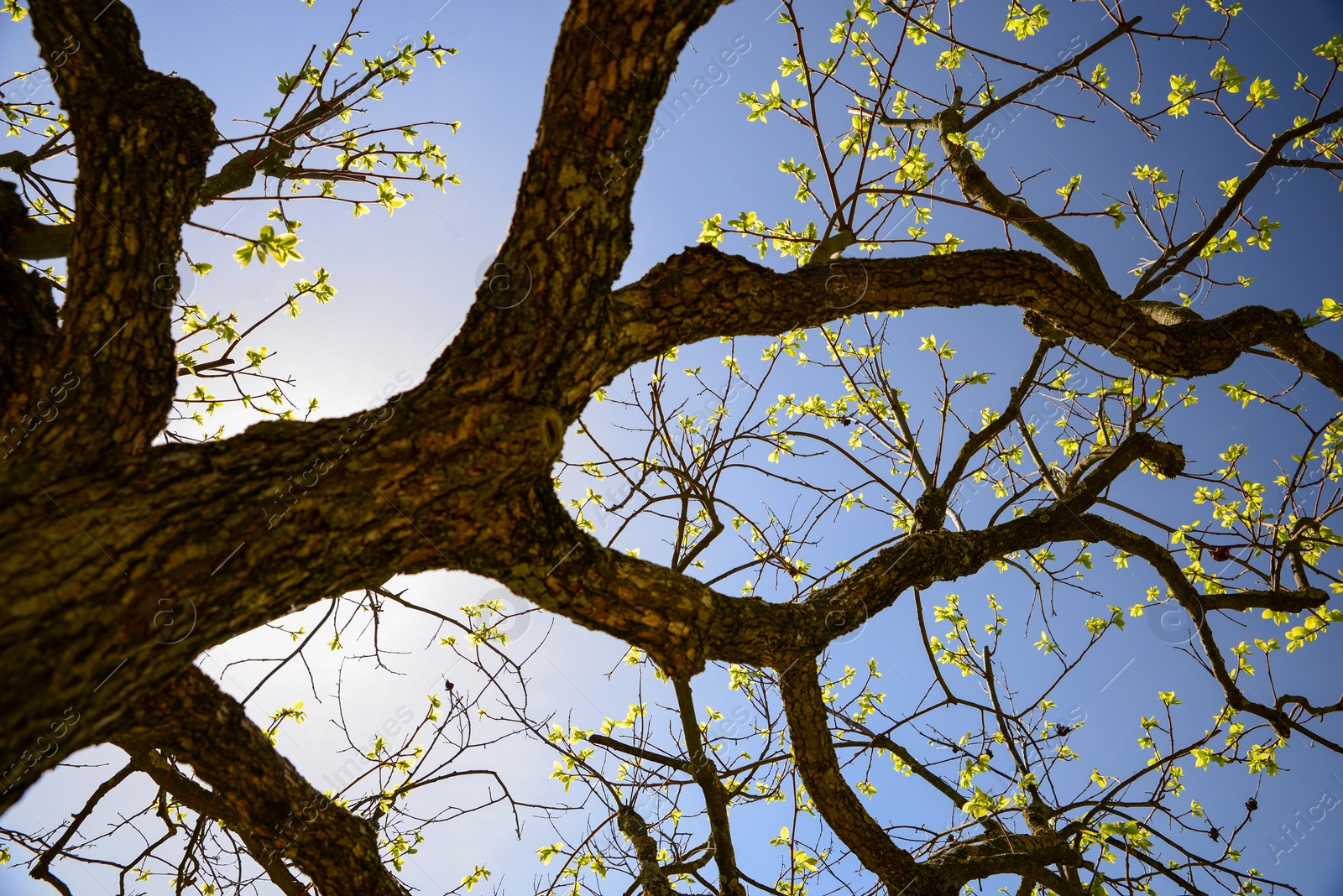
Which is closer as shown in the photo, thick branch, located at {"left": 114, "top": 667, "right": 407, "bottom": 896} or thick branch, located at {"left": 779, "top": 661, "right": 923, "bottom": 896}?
thick branch, located at {"left": 114, "top": 667, "right": 407, "bottom": 896}

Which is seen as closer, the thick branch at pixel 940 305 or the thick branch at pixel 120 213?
the thick branch at pixel 120 213

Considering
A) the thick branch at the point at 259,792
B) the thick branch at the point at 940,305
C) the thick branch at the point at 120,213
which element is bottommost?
the thick branch at the point at 259,792

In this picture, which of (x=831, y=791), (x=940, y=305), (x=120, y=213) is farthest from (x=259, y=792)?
(x=940, y=305)

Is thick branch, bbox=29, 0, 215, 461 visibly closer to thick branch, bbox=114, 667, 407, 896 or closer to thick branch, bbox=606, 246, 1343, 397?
thick branch, bbox=114, 667, 407, 896

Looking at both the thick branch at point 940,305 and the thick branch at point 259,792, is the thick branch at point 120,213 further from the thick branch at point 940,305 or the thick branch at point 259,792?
the thick branch at point 940,305

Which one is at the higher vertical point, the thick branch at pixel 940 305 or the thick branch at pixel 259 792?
the thick branch at pixel 940 305

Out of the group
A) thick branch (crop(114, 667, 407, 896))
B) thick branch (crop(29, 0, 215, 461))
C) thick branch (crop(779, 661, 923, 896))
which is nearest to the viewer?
thick branch (crop(29, 0, 215, 461))

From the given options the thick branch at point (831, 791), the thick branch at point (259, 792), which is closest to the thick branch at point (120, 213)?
the thick branch at point (259, 792)

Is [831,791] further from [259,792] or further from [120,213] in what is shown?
[120,213]

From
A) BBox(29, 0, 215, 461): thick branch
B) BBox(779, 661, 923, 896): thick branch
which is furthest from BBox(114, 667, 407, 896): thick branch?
BBox(779, 661, 923, 896): thick branch

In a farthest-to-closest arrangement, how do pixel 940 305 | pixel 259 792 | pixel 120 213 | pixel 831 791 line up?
1. pixel 831 791
2. pixel 940 305
3. pixel 259 792
4. pixel 120 213

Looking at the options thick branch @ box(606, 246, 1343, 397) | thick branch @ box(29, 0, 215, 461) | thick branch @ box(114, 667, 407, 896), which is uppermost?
thick branch @ box(606, 246, 1343, 397)

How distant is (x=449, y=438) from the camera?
1.79 m

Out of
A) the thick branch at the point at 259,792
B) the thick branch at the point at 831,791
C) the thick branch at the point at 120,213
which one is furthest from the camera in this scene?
the thick branch at the point at 831,791
